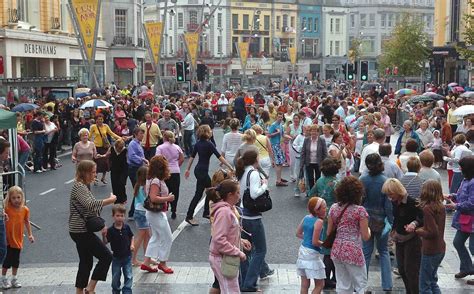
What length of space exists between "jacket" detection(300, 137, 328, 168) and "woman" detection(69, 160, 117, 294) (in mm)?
7177

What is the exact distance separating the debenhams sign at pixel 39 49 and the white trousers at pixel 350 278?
32.7 meters

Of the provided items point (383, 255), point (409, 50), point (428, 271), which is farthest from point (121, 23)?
point (428, 271)

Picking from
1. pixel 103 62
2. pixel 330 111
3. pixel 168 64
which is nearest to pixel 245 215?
pixel 330 111

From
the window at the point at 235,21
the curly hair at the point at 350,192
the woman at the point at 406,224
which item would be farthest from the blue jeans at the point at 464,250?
the window at the point at 235,21

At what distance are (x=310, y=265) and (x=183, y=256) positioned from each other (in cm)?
321

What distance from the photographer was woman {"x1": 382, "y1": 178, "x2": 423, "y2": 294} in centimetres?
905

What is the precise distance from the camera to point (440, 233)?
8773mm

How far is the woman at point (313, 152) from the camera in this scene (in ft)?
51.1

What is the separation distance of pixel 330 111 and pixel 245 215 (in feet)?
52.0

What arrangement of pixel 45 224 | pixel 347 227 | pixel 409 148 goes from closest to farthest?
pixel 347 227 → pixel 409 148 → pixel 45 224

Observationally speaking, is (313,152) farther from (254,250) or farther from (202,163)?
(254,250)

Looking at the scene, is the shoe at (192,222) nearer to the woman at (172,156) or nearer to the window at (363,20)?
the woman at (172,156)

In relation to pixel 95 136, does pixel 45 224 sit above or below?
below

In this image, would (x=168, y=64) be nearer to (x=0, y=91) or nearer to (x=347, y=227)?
(x=0, y=91)
